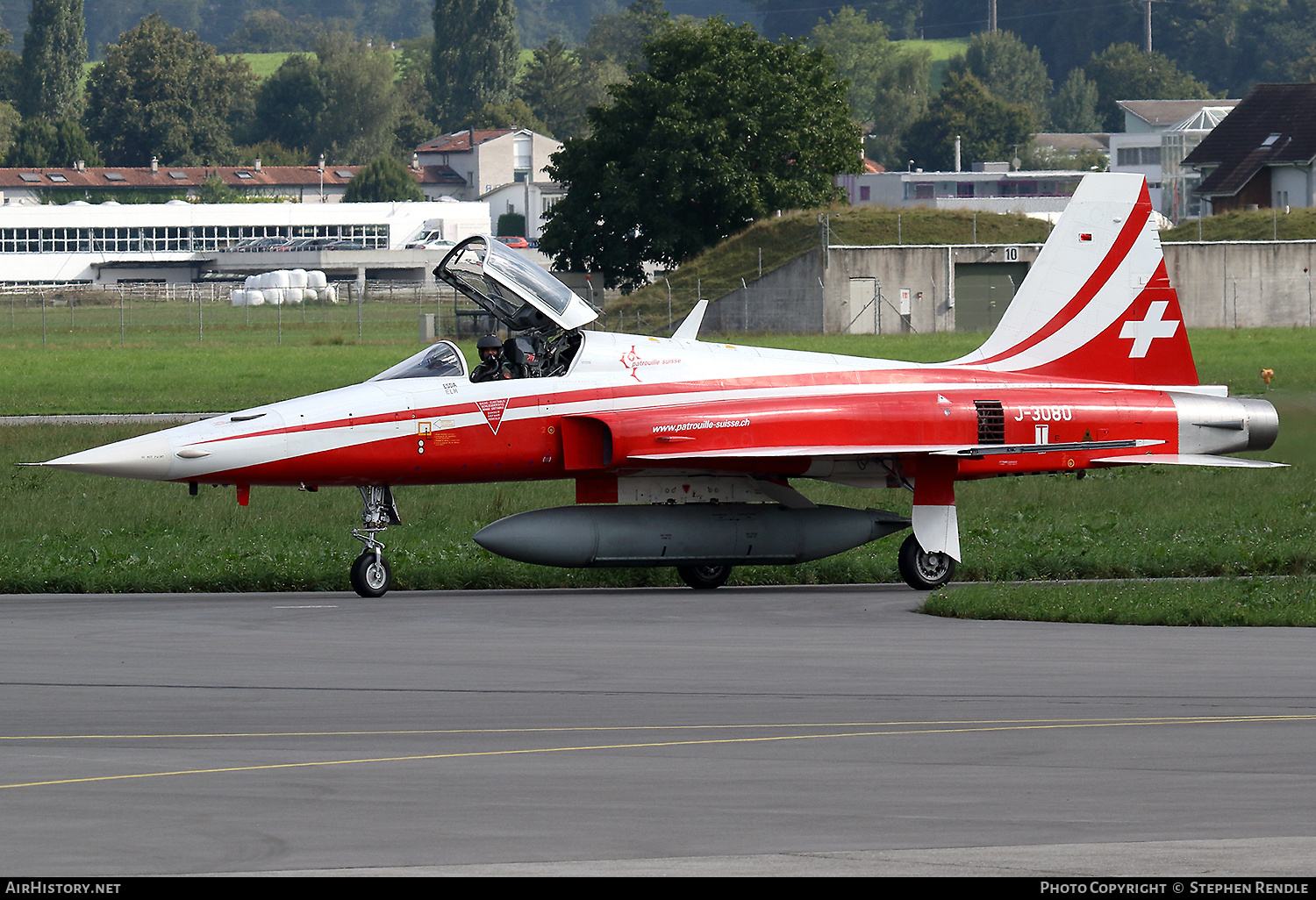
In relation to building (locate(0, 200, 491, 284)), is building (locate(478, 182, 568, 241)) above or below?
above

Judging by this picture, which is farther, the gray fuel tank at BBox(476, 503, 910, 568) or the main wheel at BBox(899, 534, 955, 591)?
the main wheel at BBox(899, 534, 955, 591)

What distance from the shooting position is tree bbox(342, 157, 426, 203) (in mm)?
172625

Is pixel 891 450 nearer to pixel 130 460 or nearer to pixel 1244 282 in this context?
pixel 130 460

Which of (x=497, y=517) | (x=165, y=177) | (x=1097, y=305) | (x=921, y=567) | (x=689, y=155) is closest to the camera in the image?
(x=921, y=567)

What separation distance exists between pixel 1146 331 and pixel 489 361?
23.3ft

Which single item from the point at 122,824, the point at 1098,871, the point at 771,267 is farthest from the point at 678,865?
the point at 771,267

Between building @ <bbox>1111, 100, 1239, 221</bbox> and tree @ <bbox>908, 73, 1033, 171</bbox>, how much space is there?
11073mm

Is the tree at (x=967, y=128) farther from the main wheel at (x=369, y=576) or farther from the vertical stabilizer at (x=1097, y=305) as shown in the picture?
the main wheel at (x=369, y=576)

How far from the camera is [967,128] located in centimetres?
18850

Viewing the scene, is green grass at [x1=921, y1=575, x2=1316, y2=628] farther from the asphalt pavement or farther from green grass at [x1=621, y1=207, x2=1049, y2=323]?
green grass at [x1=621, y1=207, x2=1049, y2=323]

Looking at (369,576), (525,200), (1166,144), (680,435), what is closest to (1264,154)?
(1166,144)

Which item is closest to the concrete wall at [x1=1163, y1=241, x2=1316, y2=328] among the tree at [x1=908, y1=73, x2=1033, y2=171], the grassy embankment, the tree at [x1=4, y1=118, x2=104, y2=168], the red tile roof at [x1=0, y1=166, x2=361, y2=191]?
the grassy embankment

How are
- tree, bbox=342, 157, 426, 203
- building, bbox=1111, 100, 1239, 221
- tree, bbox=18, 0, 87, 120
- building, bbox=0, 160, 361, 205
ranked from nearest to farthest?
building, bbox=1111, 100, 1239, 221
building, bbox=0, 160, 361, 205
tree, bbox=342, 157, 426, 203
tree, bbox=18, 0, 87, 120

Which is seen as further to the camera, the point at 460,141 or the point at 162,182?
the point at 460,141
